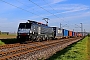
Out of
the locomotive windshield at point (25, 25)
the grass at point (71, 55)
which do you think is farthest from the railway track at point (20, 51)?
the locomotive windshield at point (25, 25)

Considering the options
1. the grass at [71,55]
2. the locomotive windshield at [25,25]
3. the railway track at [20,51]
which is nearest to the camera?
the grass at [71,55]

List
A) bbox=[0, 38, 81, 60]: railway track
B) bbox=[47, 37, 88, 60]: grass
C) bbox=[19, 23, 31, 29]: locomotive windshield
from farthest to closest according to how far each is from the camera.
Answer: bbox=[19, 23, 31, 29]: locomotive windshield, bbox=[0, 38, 81, 60]: railway track, bbox=[47, 37, 88, 60]: grass

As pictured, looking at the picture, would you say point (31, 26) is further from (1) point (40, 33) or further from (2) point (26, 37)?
(1) point (40, 33)

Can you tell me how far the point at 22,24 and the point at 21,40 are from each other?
263cm

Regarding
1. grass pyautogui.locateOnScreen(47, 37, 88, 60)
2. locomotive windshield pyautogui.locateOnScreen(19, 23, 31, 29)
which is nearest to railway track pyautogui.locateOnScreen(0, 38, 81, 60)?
grass pyautogui.locateOnScreen(47, 37, 88, 60)

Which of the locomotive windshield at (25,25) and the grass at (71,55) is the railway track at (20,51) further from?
the locomotive windshield at (25,25)

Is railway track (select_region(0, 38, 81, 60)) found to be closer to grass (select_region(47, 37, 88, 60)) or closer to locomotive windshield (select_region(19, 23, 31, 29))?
grass (select_region(47, 37, 88, 60))

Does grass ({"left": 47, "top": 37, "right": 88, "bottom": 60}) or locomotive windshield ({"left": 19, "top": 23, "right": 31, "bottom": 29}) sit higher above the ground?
locomotive windshield ({"left": 19, "top": 23, "right": 31, "bottom": 29})

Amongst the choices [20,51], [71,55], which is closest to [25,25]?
[20,51]

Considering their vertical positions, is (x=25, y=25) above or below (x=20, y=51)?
above

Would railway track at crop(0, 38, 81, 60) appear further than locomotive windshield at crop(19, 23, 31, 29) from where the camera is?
No

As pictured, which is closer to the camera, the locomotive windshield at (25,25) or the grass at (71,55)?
the grass at (71,55)

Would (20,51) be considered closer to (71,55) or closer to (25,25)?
(71,55)

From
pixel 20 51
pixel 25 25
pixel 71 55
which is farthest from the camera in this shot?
pixel 25 25
